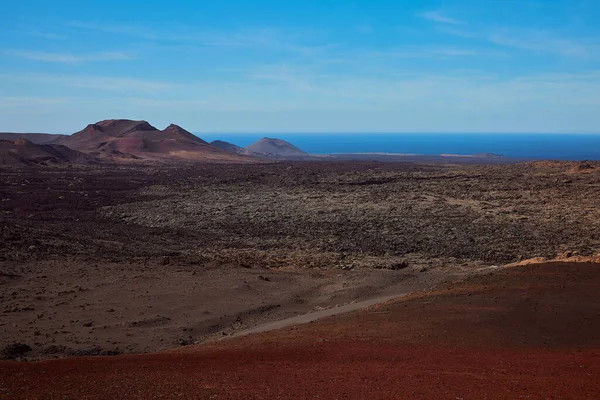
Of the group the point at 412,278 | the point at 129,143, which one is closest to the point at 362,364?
the point at 412,278

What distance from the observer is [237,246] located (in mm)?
26594

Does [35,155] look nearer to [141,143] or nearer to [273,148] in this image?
[141,143]

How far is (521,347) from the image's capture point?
34.9 ft

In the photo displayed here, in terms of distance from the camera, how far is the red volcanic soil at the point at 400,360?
796cm

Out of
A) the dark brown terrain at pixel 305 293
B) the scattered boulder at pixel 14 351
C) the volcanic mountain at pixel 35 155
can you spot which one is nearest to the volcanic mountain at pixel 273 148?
the volcanic mountain at pixel 35 155

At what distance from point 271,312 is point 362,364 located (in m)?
6.98

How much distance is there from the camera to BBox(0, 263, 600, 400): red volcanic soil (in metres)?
7.96

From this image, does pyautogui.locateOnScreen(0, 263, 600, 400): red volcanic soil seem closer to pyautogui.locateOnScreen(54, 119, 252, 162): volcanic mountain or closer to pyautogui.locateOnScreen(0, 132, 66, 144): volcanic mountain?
pyautogui.locateOnScreen(54, 119, 252, 162): volcanic mountain

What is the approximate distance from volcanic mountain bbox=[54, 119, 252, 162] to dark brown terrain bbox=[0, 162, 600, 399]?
56.2 meters

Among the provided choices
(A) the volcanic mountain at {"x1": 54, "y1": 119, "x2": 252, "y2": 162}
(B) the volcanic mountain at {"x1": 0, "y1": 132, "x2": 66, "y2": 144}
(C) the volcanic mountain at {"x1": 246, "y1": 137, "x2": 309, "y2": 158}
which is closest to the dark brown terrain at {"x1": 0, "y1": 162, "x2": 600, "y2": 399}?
(A) the volcanic mountain at {"x1": 54, "y1": 119, "x2": 252, "y2": 162}

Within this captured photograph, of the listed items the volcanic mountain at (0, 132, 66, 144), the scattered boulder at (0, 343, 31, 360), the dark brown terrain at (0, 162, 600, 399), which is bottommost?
the scattered boulder at (0, 343, 31, 360)

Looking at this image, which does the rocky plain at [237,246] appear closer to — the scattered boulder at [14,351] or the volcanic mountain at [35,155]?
the scattered boulder at [14,351]

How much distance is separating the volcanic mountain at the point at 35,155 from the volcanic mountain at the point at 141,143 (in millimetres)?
7783

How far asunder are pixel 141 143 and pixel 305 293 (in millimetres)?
91547
